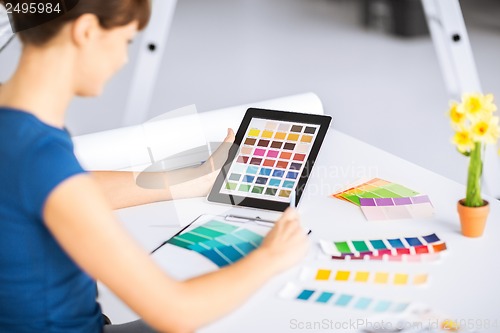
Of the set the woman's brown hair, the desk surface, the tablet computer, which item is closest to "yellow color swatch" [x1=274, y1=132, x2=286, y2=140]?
the tablet computer

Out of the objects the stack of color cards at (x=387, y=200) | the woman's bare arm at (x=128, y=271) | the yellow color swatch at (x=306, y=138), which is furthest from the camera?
the yellow color swatch at (x=306, y=138)

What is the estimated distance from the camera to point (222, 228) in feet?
4.99

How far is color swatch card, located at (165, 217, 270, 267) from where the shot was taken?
1.42 metres

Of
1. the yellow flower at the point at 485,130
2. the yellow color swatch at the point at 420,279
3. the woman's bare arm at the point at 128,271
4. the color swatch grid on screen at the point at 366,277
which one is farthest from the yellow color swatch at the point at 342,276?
the yellow flower at the point at 485,130

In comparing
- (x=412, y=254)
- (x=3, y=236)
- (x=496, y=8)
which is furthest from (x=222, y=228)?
(x=496, y=8)

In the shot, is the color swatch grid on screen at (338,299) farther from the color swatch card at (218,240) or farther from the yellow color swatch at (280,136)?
the yellow color swatch at (280,136)

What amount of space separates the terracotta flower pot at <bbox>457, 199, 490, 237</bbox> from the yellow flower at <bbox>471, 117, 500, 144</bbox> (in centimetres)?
13

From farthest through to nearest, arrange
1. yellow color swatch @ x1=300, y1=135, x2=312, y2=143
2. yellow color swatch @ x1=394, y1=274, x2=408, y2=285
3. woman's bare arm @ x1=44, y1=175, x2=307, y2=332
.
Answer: yellow color swatch @ x1=300, y1=135, x2=312, y2=143 < yellow color swatch @ x1=394, y1=274, x2=408, y2=285 < woman's bare arm @ x1=44, y1=175, x2=307, y2=332

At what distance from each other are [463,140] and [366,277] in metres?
0.31

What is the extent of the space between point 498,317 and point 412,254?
210mm

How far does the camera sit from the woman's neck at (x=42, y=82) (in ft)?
3.47

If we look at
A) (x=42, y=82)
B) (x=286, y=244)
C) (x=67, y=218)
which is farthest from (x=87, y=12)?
(x=286, y=244)

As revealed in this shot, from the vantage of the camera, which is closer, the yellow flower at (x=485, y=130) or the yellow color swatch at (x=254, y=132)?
the yellow flower at (x=485, y=130)

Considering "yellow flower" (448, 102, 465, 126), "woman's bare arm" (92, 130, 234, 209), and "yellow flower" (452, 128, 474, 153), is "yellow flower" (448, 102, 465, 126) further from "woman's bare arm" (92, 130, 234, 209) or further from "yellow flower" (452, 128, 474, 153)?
"woman's bare arm" (92, 130, 234, 209)
